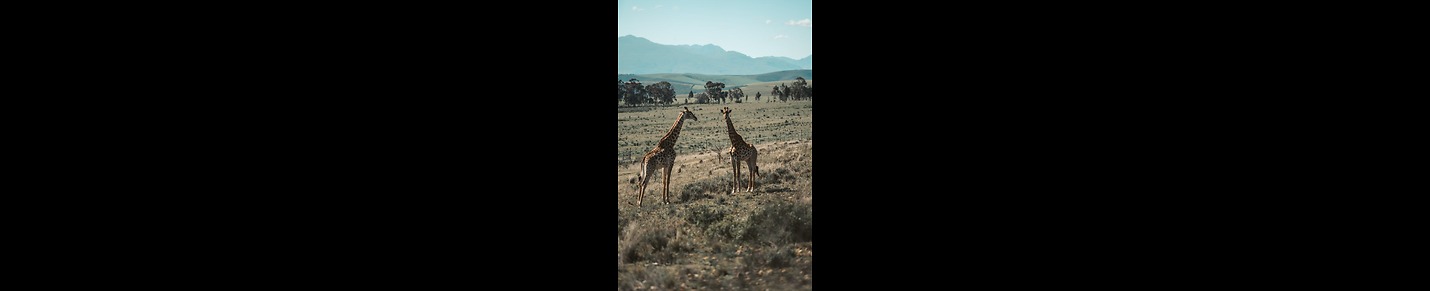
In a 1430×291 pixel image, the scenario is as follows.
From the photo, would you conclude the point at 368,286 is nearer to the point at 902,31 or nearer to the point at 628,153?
the point at 902,31

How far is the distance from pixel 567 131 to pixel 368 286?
0.54 m

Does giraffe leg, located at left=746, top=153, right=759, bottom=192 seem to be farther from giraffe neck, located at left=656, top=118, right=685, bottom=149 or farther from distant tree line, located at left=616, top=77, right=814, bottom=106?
distant tree line, located at left=616, top=77, right=814, bottom=106

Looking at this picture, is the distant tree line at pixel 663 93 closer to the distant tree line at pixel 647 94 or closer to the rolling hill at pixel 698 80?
the distant tree line at pixel 647 94

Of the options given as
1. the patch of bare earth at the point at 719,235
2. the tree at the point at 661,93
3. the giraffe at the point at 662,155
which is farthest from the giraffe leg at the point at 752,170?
the tree at the point at 661,93

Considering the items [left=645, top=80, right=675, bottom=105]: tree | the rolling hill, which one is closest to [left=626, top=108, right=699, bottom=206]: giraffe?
the rolling hill

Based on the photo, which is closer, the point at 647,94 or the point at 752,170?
the point at 752,170

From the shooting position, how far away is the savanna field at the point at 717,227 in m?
3.08

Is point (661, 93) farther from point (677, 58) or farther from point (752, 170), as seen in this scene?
point (677, 58)

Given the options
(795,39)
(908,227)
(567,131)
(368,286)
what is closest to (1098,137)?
(908,227)

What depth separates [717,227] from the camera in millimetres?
4590

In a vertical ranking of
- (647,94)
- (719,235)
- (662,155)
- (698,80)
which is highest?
(698,80)

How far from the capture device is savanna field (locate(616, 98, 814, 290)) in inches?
121

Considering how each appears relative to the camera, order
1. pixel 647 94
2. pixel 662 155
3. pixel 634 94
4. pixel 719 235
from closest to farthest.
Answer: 1. pixel 719 235
2. pixel 662 155
3. pixel 634 94
4. pixel 647 94

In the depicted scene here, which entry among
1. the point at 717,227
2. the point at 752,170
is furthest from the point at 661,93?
the point at 717,227
